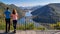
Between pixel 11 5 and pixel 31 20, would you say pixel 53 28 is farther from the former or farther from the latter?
pixel 11 5

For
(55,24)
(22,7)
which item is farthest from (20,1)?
(55,24)

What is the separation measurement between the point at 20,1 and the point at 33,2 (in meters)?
0.90

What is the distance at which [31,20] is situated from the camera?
15094 mm

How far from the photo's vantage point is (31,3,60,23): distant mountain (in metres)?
15.3

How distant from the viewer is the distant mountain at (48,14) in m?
15.3

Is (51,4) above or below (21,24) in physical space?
above

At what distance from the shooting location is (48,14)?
1566cm

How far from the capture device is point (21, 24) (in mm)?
14859

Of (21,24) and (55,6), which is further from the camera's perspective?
(55,6)

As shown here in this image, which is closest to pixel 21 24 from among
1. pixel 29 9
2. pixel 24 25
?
pixel 24 25

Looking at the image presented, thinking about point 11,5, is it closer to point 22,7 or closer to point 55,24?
point 22,7

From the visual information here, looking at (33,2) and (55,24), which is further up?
(33,2)

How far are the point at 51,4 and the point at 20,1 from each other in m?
2.20

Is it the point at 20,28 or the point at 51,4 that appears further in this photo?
the point at 51,4
